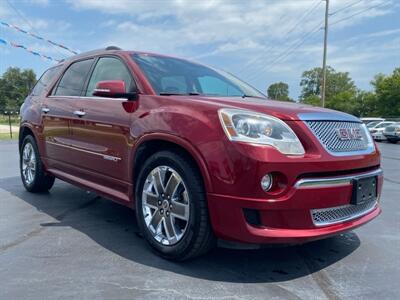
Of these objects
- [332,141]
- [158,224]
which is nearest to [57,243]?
[158,224]

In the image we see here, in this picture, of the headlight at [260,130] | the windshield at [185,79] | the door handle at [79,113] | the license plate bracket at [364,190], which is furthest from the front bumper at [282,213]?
the door handle at [79,113]

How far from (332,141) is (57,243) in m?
2.46

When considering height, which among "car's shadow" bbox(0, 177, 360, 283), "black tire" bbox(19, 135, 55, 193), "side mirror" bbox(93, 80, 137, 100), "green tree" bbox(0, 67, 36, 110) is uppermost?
"green tree" bbox(0, 67, 36, 110)

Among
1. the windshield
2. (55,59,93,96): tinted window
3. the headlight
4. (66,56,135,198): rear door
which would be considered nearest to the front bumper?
the headlight

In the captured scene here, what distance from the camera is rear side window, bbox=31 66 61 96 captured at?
17.3 feet

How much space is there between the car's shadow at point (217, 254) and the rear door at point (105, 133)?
460mm

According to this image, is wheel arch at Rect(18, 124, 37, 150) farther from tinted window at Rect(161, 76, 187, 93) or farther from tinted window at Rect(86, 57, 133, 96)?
tinted window at Rect(161, 76, 187, 93)

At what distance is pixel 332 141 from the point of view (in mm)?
2996

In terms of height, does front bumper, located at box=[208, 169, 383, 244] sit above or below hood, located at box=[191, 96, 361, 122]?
below

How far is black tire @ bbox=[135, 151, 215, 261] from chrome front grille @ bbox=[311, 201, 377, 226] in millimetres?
751

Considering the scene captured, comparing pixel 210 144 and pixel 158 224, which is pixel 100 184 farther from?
pixel 210 144

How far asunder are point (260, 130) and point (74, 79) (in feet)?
8.98

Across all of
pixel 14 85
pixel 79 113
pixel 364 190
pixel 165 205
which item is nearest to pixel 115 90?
pixel 79 113

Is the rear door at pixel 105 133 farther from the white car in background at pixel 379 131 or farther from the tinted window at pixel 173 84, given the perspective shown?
the white car in background at pixel 379 131
